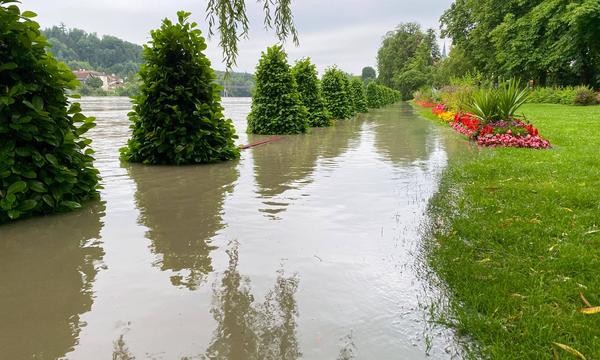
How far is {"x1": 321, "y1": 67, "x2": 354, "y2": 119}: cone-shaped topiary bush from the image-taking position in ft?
73.2

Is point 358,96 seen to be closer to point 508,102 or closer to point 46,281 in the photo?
point 508,102

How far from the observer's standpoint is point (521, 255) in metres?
3.56

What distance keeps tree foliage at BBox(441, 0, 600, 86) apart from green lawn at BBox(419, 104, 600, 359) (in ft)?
86.3

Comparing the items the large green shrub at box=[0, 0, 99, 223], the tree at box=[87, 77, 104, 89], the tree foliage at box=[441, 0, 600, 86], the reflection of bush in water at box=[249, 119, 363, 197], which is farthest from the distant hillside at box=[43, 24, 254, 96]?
the large green shrub at box=[0, 0, 99, 223]

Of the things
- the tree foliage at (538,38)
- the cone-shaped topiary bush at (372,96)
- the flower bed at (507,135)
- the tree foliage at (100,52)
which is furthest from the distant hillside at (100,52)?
the flower bed at (507,135)

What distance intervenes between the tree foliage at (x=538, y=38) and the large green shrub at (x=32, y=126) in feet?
98.1

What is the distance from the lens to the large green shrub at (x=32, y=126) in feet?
14.7

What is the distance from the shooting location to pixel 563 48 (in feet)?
97.8

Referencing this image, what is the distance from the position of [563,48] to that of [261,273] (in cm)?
3351

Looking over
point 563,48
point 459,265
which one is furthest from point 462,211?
point 563,48

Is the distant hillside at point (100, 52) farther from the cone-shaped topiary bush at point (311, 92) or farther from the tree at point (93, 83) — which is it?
the cone-shaped topiary bush at point (311, 92)

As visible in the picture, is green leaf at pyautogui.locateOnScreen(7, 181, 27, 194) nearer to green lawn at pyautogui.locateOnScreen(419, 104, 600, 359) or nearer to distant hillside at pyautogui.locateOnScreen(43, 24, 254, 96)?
green lawn at pyautogui.locateOnScreen(419, 104, 600, 359)

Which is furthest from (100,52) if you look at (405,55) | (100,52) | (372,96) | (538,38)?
(538,38)

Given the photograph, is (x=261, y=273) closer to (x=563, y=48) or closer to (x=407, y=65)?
(x=563, y=48)
